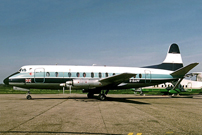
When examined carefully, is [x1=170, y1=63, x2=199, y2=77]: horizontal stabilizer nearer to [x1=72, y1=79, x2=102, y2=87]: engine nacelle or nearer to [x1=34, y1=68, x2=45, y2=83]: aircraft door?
Result: [x1=72, y1=79, x2=102, y2=87]: engine nacelle

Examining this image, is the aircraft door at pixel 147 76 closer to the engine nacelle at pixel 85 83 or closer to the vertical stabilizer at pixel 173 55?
the vertical stabilizer at pixel 173 55

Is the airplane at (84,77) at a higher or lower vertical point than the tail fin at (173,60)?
lower

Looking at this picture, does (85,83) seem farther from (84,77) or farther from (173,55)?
(173,55)

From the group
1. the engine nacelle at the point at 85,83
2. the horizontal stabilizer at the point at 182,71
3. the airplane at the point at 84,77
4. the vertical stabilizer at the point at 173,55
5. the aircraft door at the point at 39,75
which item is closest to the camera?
the engine nacelle at the point at 85,83

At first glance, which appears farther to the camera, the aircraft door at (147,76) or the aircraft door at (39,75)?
the aircraft door at (147,76)

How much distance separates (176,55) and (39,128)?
24668 mm

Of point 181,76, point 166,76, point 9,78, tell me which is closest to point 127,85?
point 166,76

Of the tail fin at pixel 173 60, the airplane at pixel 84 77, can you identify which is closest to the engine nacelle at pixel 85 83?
the airplane at pixel 84 77

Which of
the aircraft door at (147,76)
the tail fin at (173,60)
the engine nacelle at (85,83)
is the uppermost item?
the tail fin at (173,60)

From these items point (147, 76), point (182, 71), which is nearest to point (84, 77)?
point (147, 76)

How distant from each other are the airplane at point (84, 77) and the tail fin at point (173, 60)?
169 cm

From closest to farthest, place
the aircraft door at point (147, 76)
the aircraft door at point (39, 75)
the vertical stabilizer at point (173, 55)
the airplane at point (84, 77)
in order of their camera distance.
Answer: the airplane at point (84, 77), the aircraft door at point (39, 75), the aircraft door at point (147, 76), the vertical stabilizer at point (173, 55)

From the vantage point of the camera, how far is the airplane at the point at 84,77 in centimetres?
1922

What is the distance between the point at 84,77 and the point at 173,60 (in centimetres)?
1416
